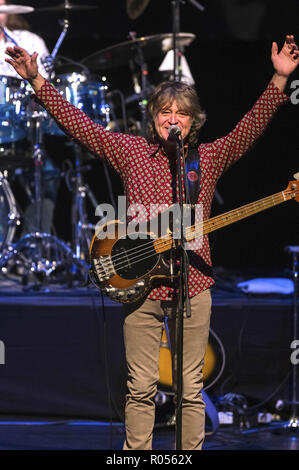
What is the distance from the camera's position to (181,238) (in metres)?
2.81

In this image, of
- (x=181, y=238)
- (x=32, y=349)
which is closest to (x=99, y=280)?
(x=181, y=238)

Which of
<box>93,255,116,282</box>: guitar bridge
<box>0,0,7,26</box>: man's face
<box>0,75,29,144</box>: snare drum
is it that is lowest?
<box>93,255,116,282</box>: guitar bridge

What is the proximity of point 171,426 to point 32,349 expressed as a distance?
105 cm

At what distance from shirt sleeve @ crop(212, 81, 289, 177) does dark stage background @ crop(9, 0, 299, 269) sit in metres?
3.37

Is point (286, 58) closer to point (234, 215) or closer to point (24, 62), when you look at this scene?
point (234, 215)

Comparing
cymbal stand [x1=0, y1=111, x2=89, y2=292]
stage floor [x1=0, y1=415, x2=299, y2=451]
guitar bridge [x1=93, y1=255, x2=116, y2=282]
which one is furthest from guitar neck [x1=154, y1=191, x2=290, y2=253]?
cymbal stand [x1=0, y1=111, x2=89, y2=292]

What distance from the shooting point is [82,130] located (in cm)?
305

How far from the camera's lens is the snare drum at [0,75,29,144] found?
4.93 meters

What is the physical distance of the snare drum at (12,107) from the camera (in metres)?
4.93

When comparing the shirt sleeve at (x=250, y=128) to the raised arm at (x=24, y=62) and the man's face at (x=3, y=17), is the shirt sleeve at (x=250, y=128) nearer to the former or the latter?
the raised arm at (x=24, y=62)

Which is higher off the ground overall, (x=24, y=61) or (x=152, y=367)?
(x=24, y=61)

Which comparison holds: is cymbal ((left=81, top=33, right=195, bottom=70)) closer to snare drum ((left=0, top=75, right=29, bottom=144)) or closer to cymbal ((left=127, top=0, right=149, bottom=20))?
cymbal ((left=127, top=0, right=149, bottom=20))

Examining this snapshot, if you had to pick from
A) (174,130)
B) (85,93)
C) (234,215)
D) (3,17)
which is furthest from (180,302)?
(3,17)

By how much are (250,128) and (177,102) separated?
363 mm
